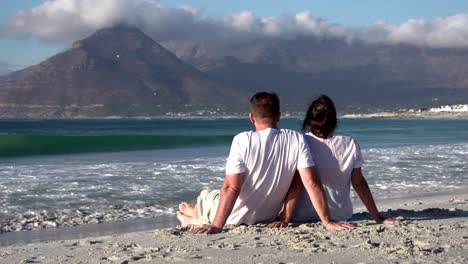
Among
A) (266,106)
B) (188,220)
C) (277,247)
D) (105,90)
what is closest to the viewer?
(277,247)

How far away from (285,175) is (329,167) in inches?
17.7

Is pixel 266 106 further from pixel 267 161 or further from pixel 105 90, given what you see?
pixel 105 90

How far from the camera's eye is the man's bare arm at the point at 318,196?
5.65m

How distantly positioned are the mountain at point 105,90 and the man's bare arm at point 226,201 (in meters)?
141

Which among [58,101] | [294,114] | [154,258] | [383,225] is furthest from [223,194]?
[294,114]

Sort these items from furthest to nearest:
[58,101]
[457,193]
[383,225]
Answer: [58,101]
[457,193]
[383,225]

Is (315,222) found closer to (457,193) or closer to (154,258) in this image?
(154,258)

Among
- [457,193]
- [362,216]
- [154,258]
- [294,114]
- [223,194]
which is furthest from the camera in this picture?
[294,114]

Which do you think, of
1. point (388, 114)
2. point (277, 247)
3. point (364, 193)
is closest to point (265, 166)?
point (277, 247)

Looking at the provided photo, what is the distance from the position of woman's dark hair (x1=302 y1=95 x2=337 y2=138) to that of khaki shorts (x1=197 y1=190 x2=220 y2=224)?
956mm

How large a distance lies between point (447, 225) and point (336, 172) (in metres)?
1.05

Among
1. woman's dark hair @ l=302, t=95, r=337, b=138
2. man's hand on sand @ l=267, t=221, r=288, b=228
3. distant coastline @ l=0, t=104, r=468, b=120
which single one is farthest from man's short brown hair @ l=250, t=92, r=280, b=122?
distant coastline @ l=0, t=104, r=468, b=120

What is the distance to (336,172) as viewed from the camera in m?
6.00

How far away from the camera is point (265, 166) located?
5.71 metres
